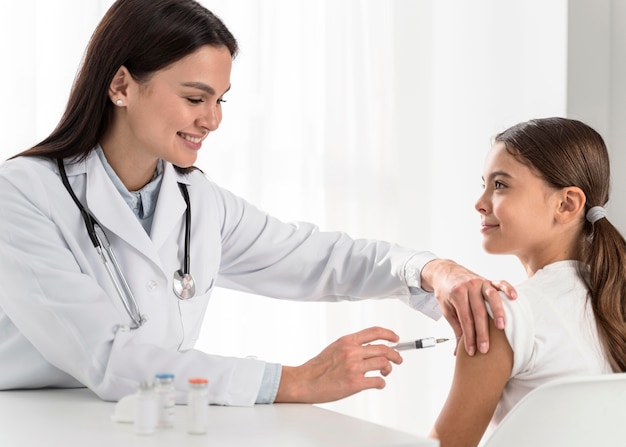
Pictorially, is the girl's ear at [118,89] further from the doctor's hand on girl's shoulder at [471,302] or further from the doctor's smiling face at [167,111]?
the doctor's hand on girl's shoulder at [471,302]

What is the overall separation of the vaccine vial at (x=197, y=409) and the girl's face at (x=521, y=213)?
2.28ft

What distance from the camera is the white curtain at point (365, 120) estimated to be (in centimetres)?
261

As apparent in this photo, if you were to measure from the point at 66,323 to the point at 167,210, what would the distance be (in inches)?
13.7

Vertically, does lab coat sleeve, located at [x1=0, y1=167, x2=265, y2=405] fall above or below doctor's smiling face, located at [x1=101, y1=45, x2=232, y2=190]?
below

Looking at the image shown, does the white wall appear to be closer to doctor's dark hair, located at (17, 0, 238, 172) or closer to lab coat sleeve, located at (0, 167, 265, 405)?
doctor's dark hair, located at (17, 0, 238, 172)

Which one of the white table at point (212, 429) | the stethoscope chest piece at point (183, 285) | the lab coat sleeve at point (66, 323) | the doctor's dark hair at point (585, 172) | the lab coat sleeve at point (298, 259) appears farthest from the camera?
the lab coat sleeve at point (298, 259)

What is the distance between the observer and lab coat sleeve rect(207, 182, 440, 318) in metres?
1.80

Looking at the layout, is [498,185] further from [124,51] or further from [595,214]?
[124,51]

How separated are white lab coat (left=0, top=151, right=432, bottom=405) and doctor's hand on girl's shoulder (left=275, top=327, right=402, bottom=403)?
6 centimetres

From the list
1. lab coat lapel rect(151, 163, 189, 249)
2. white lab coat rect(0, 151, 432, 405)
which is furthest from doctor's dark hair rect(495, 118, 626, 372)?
lab coat lapel rect(151, 163, 189, 249)

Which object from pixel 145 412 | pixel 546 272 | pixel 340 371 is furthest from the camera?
pixel 546 272

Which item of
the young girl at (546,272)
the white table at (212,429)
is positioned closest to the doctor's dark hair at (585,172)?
the young girl at (546,272)

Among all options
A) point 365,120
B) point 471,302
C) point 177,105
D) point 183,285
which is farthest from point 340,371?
point 365,120

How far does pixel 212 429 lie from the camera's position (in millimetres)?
1105
